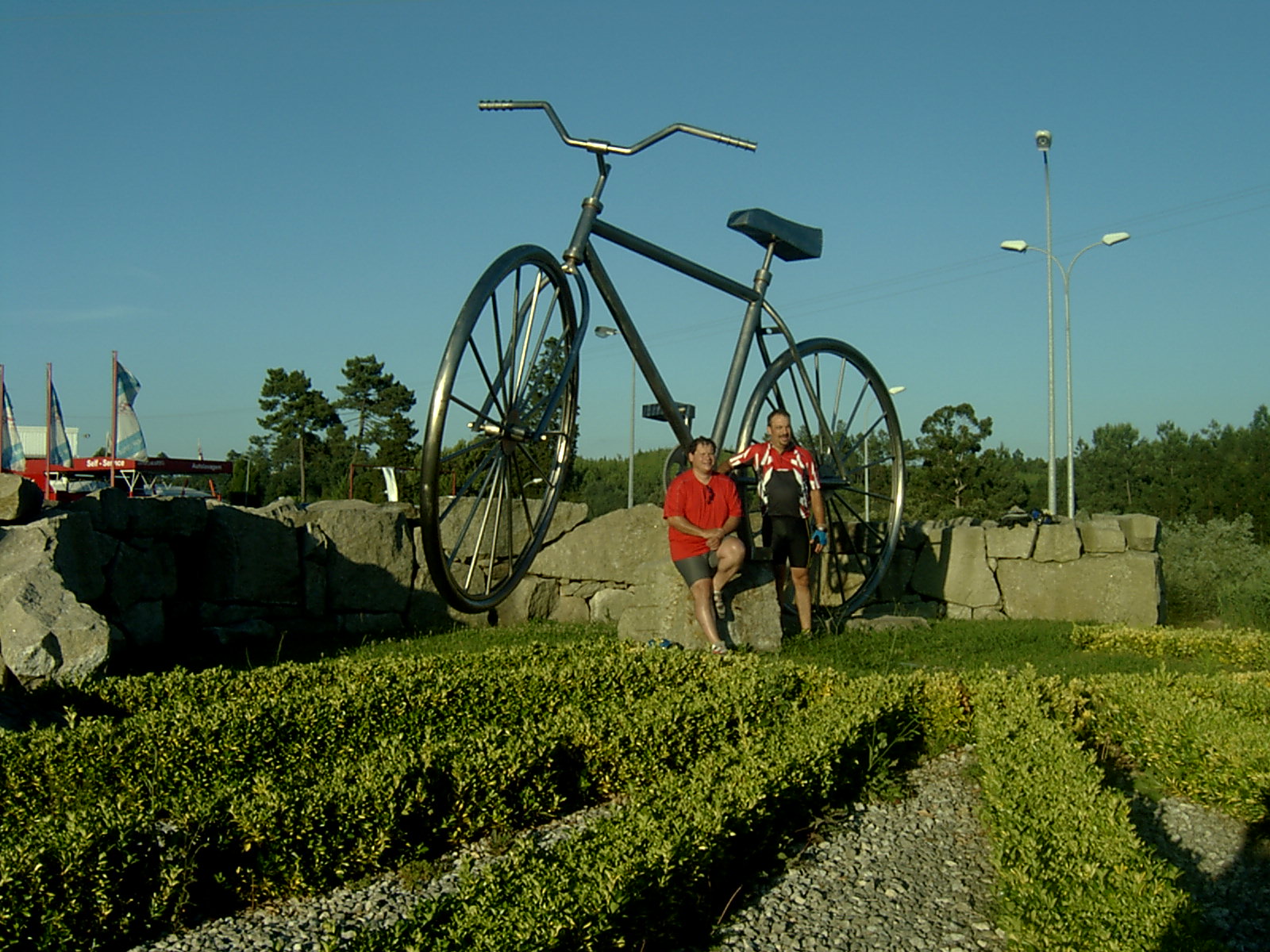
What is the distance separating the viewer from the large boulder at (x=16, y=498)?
275 inches

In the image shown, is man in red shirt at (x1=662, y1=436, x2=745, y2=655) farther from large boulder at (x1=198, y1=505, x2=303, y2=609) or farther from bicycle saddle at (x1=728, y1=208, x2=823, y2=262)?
large boulder at (x1=198, y1=505, x2=303, y2=609)

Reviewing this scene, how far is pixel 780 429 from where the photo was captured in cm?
816

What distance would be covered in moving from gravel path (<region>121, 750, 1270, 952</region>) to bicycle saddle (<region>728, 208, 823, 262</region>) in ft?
15.7

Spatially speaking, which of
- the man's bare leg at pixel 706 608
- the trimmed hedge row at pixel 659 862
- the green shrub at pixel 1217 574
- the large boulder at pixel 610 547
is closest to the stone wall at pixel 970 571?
the large boulder at pixel 610 547

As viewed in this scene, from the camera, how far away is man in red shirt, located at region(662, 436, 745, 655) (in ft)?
23.4

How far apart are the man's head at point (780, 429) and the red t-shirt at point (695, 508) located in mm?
991

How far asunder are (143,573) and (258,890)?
5.17 m

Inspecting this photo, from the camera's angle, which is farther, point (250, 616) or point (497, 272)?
point (250, 616)

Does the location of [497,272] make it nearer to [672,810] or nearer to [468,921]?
[672,810]

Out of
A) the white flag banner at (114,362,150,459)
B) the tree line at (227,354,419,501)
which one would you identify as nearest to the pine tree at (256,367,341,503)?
the tree line at (227,354,419,501)

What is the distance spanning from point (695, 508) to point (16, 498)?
429 cm

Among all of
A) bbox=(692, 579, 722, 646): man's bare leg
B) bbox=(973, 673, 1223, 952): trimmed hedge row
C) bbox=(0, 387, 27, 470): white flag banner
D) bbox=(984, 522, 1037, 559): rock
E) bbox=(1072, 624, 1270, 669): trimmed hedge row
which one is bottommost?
bbox=(973, 673, 1223, 952): trimmed hedge row

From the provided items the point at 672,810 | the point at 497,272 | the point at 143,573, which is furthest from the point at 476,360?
the point at 143,573

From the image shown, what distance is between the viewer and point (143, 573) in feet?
26.6
